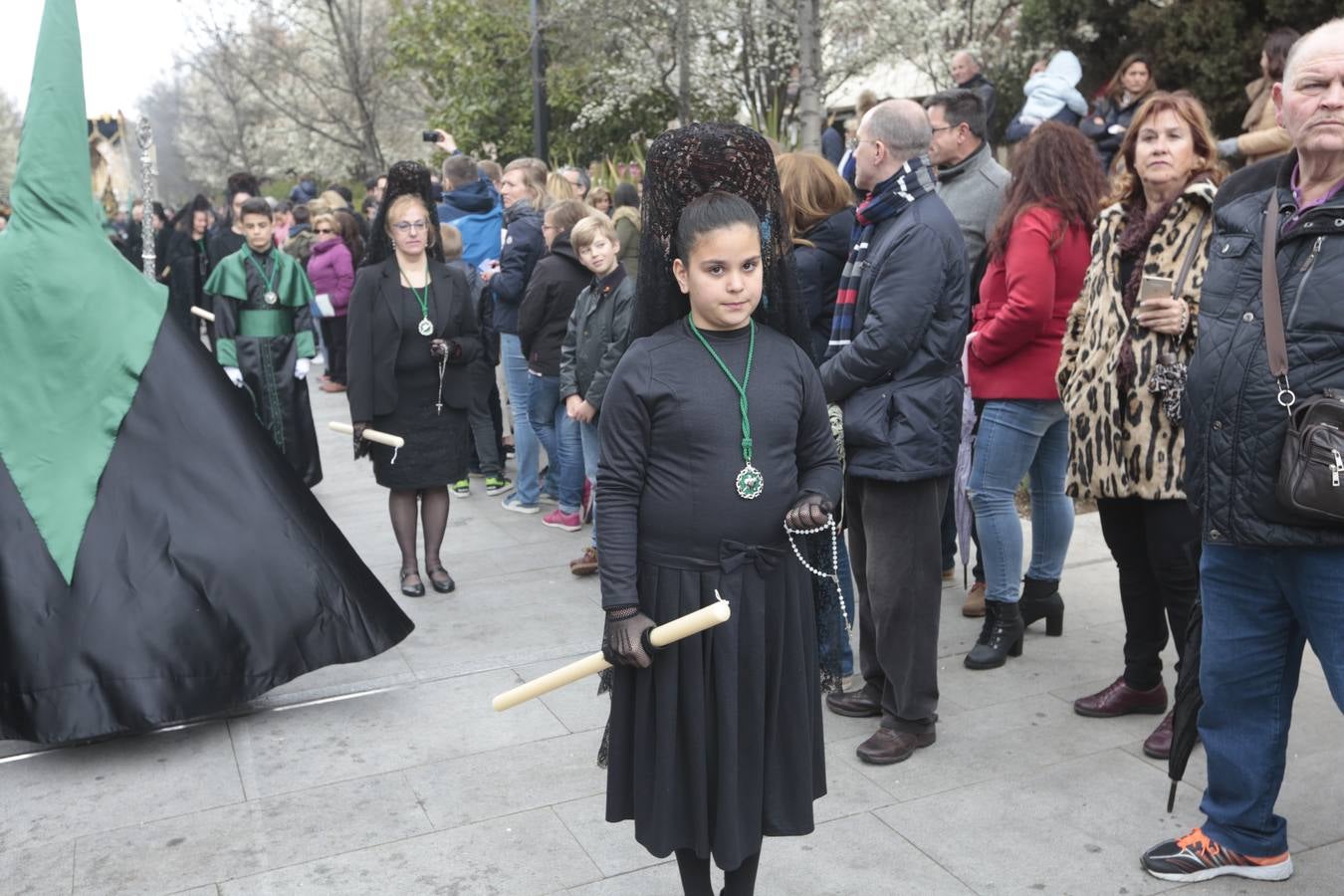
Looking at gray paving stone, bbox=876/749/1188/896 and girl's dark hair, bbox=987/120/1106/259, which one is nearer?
gray paving stone, bbox=876/749/1188/896

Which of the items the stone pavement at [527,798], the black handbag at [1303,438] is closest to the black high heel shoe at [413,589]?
the stone pavement at [527,798]

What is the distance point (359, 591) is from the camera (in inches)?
197

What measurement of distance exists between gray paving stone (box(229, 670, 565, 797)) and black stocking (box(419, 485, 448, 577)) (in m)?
1.49

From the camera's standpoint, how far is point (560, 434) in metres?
7.68

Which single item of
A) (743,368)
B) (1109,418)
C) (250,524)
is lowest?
(250,524)

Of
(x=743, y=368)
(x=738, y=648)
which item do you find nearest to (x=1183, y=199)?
(x=743, y=368)

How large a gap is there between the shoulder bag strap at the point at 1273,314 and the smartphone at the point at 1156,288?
2.49 feet

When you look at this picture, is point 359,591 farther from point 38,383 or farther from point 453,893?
point 453,893

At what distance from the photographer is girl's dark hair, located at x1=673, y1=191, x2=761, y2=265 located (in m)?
2.98

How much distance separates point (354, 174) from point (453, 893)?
30.5 metres

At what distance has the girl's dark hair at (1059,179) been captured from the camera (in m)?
4.84

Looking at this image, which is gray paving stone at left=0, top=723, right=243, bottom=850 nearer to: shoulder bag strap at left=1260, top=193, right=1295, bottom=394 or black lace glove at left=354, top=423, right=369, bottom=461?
black lace glove at left=354, top=423, right=369, bottom=461

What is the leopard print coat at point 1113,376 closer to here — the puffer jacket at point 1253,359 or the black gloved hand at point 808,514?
the puffer jacket at point 1253,359

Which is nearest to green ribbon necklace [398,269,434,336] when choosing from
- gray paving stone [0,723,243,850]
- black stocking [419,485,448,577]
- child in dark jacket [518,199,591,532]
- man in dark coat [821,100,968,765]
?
black stocking [419,485,448,577]
